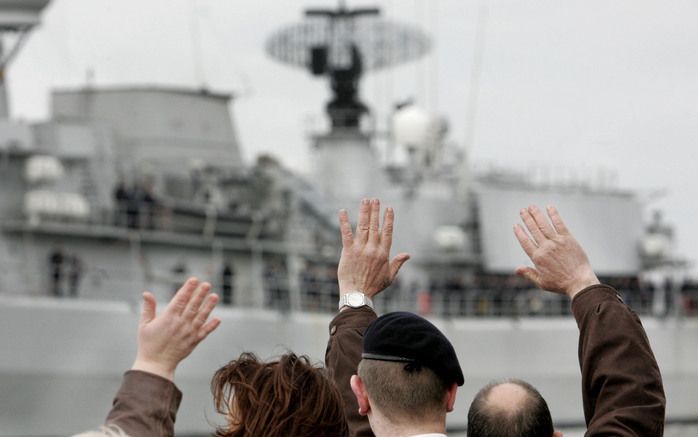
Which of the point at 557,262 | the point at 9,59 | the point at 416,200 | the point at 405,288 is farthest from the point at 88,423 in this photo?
the point at 557,262

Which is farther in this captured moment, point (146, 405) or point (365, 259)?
point (365, 259)

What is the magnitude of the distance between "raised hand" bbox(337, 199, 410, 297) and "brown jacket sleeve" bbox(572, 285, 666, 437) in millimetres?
701

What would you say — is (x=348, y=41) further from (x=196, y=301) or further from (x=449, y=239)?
(x=196, y=301)

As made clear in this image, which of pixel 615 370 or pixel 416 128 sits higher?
pixel 615 370

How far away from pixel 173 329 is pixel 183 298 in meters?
0.08

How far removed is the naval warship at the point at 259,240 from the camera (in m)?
16.1

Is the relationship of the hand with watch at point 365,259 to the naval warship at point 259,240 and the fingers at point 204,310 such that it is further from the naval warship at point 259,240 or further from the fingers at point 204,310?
the naval warship at point 259,240

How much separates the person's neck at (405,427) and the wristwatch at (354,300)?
2.85 ft

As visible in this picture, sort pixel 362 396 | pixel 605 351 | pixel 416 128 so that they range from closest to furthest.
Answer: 1. pixel 362 396
2. pixel 605 351
3. pixel 416 128

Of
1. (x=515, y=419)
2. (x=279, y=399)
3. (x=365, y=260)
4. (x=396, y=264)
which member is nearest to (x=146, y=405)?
(x=279, y=399)

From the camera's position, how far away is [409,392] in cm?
271

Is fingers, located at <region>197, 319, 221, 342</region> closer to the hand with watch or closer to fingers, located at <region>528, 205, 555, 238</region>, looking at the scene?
the hand with watch

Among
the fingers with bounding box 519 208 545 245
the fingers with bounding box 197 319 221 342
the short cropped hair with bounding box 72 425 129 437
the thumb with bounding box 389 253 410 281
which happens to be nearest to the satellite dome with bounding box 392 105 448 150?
the thumb with bounding box 389 253 410 281

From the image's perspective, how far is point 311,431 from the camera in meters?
2.55
